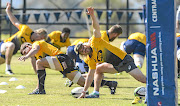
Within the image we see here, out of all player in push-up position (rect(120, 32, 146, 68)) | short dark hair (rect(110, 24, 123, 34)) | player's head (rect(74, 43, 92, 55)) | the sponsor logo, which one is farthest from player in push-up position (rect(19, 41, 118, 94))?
player in push-up position (rect(120, 32, 146, 68))

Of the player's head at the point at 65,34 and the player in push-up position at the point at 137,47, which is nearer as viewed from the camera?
the player in push-up position at the point at 137,47

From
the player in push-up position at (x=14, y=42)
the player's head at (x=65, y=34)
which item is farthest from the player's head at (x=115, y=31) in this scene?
the player's head at (x=65, y=34)

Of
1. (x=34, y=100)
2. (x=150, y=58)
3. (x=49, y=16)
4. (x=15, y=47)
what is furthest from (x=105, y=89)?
(x=49, y=16)

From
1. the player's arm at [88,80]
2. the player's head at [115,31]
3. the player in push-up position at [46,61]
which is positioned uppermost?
the player's head at [115,31]

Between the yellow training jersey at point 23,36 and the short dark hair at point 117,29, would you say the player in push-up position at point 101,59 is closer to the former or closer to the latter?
the short dark hair at point 117,29

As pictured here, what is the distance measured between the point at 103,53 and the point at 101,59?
11cm

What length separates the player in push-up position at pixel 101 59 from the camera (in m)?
7.34

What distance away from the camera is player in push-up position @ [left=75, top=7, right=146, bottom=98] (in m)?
7.34

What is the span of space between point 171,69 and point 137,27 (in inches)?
726

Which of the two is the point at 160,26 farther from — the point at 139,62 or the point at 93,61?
the point at 139,62

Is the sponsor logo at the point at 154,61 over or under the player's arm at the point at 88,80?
over

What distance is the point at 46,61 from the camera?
8250mm

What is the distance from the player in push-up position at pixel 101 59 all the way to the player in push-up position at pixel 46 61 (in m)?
0.75

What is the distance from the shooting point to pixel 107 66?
7887 millimetres
